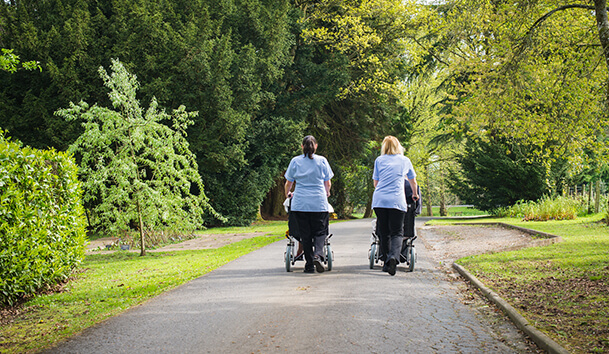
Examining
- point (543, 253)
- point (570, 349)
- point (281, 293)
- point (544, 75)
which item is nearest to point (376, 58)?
point (544, 75)

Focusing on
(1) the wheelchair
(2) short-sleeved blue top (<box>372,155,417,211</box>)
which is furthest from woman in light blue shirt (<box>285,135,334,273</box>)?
(2) short-sleeved blue top (<box>372,155,417,211</box>)

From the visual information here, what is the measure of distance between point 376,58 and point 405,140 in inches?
409

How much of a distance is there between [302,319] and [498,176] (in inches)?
935

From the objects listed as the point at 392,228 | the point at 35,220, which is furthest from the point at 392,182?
the point at 35,220

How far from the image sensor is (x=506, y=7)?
41.9ft

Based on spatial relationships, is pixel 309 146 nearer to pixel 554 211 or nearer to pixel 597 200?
pixel 554 211

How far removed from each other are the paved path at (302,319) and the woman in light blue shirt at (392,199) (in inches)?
19.0

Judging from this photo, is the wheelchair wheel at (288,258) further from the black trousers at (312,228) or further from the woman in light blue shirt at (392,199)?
the woman in light blue shirt at (392,199)

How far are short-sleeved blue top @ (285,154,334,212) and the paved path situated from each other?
1.14 metres

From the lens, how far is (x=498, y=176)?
89.4ft

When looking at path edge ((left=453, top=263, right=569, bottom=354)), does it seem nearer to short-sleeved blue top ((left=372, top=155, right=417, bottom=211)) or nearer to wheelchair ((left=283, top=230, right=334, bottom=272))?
short-sleeved blue top ((left=372, top=155, right=417, bottom=211))

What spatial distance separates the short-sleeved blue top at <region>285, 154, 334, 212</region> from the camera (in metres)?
8.61

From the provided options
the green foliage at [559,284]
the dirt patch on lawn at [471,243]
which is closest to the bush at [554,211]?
the dirt patch on lawn at [471,243]

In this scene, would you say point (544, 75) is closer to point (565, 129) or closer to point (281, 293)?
point (565, 129)
